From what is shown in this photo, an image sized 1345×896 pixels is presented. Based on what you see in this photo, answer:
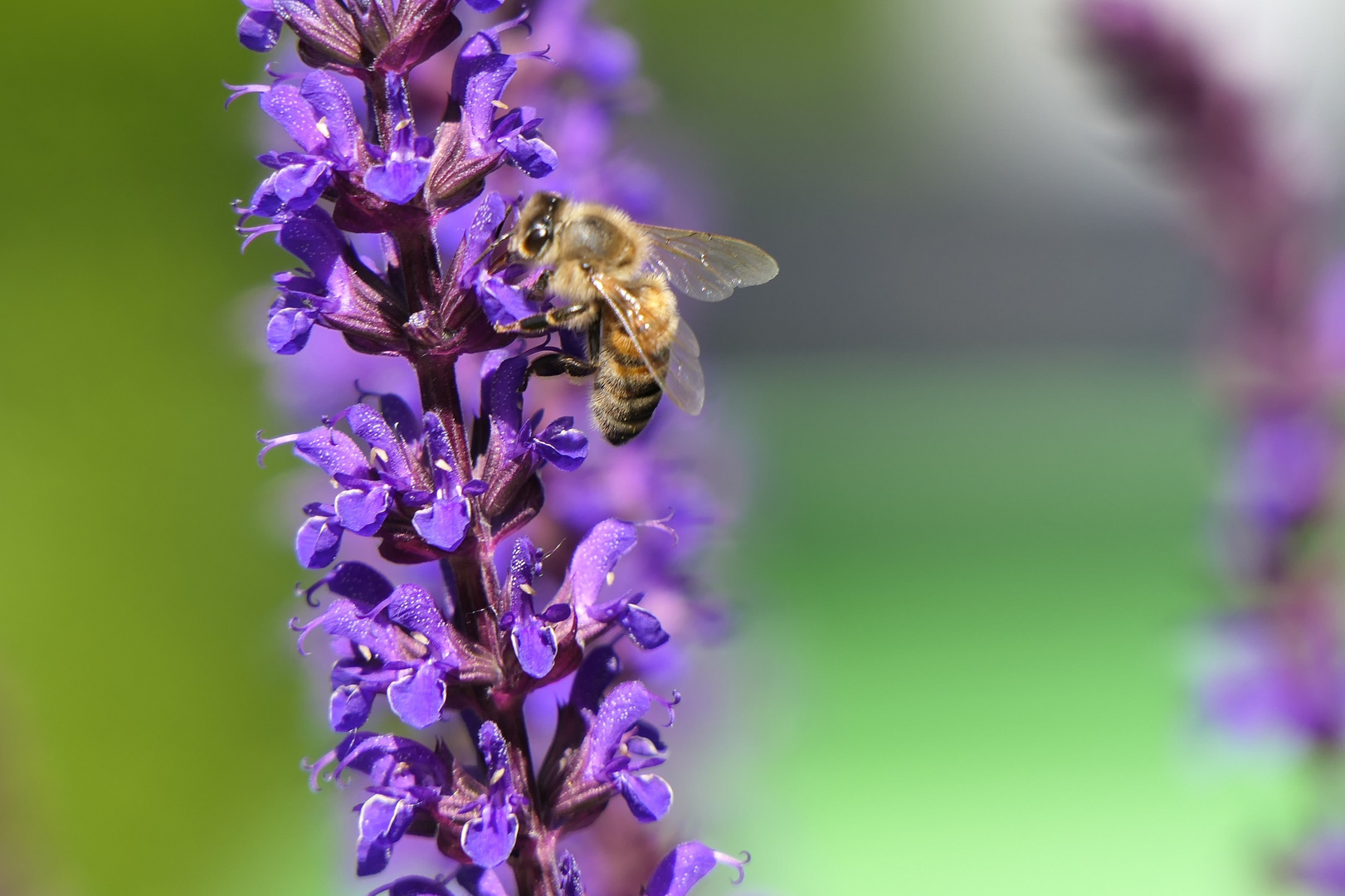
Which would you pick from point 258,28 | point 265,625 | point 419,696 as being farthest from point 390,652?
point 265,625

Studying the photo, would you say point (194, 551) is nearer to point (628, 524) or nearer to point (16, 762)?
point (16, 762)

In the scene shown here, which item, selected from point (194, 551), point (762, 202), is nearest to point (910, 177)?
point (762, 202)

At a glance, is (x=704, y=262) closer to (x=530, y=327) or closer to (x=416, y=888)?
(x=530, y=327)

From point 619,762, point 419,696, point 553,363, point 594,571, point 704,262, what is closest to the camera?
point 419,696

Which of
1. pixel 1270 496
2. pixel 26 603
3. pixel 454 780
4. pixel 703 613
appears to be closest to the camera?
pixel 454 780

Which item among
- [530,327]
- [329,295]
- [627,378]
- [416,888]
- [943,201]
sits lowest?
[416,888]

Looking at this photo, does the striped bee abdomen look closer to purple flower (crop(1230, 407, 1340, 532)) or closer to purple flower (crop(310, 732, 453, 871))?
purple flower (crop(310, 732, 453, 871))
